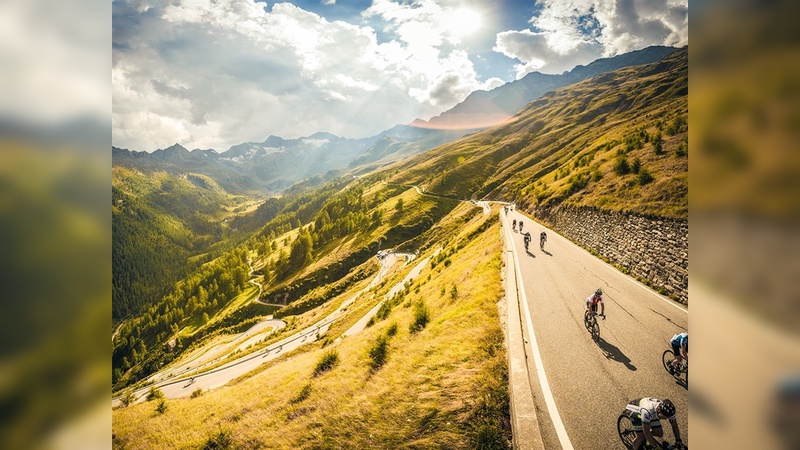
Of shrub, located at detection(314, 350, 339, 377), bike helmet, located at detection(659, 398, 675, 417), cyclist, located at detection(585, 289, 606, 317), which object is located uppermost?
cyclist, located at detection(585, 289, 606, 317)

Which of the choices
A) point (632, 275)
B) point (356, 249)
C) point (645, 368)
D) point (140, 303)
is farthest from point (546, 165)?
point (140, 303)

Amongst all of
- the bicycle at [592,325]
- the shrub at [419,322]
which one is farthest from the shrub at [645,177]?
the shrub at [419,322]

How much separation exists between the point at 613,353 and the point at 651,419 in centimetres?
564

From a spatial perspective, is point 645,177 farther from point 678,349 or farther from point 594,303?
point 678,349

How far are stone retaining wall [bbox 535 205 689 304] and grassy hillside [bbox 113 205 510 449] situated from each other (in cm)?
929

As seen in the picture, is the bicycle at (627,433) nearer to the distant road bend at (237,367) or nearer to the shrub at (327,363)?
the shrub at (327,363)

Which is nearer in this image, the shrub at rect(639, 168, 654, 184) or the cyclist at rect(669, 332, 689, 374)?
the cyclist at rect(669, 332, 689, 374)

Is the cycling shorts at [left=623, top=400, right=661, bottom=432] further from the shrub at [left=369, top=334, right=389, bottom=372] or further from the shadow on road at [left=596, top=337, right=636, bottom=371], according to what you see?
the shrub at [left=369, top=334, right=389, bottom=372]

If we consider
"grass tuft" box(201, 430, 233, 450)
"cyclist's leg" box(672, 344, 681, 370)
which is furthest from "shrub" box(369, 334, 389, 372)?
"cyclist's leg" box(672, 344, 681, 370)

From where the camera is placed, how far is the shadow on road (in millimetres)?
12430

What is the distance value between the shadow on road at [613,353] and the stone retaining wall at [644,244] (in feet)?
12.3
